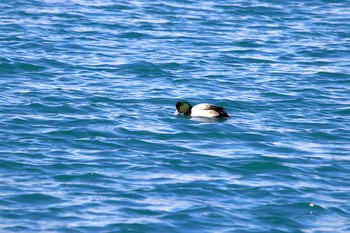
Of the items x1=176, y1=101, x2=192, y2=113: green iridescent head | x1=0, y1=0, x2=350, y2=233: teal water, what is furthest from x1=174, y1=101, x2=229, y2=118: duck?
x1=0, y1=0, x2=350, y2=233: teal water

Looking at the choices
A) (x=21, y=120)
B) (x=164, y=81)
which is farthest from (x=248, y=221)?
(x=164, y=81)

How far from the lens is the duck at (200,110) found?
17.2m

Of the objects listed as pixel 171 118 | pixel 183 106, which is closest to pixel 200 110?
pixel 183 106

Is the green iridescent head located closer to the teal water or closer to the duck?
the duck

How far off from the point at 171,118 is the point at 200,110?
584 millimetres

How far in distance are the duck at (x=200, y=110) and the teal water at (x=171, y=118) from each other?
182 millimetres

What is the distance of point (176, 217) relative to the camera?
1174cm

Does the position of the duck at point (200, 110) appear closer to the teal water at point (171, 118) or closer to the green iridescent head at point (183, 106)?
the green iridescent head at point (183, 106)

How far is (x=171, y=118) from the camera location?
17.4 m

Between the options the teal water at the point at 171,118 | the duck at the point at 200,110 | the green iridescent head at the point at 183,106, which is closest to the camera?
the teal water at the point at 171,118

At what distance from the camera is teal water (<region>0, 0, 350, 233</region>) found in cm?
1213

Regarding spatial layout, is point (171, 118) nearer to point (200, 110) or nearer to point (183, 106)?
point (183, 106)

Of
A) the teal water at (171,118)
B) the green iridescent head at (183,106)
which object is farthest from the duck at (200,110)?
the teal water at (171,118)

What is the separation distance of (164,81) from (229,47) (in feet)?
14.2
